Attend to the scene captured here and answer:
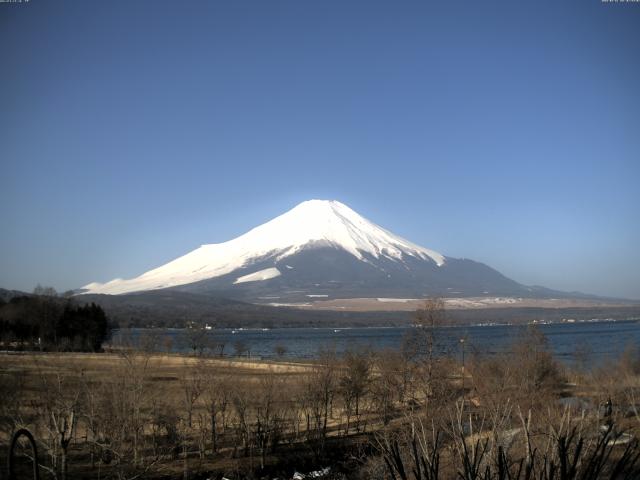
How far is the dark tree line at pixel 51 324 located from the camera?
70.8 meters

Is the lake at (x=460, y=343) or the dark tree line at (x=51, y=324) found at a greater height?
the dark tree line at (x=51, y=324)

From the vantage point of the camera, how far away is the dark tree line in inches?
2788

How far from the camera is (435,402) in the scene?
90.7ft

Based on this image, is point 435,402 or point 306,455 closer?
point 306,455

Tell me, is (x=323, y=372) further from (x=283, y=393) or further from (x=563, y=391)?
(x=563, y=391)

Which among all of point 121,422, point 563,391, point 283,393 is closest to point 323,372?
point 283,393

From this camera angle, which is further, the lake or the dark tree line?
the dark tree line

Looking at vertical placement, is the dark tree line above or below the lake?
above

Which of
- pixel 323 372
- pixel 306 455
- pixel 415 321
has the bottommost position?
pixel 306 455

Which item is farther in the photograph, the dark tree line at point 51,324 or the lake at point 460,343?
the dark tree line at point 51,324

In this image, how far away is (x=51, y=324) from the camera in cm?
7456

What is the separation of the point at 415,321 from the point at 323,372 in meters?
5.82

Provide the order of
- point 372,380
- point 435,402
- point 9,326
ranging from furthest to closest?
point 9,326
point 372,380
point 435,402

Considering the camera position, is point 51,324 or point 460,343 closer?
point 460,343
